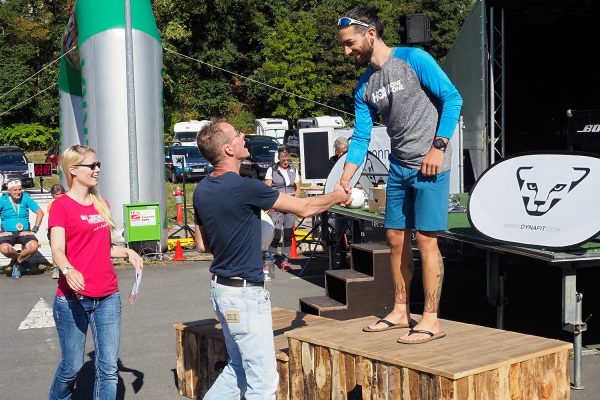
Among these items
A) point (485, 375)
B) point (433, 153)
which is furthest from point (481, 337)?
point (433, 153)

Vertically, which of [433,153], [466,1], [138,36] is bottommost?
[433,153]

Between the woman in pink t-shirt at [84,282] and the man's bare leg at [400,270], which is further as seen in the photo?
the man's bare leg at [400,270]

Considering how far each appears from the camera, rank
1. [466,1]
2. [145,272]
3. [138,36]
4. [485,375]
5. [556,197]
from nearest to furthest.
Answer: [485,375]
[556,197]
[145,272]
[138,36]
[466,1]

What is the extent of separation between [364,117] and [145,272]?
863 cm

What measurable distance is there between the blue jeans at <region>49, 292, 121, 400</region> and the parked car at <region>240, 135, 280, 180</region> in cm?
2378

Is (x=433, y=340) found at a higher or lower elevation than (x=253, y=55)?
lower

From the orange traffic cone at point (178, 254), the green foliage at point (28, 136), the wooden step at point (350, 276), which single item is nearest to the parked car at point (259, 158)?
the orange traffic cone at point (178, 254)

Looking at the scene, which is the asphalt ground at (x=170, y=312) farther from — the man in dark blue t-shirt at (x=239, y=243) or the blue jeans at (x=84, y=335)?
the man in dark blue t-shirt at (x=239, y=243)

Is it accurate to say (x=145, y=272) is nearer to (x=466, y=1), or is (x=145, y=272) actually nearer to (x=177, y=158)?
(x=177, y=158)

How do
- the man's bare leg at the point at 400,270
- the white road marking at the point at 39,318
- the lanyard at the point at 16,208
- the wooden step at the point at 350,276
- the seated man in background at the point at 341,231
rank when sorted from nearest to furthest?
1. the man's bare leg at the point at 400,270
2. the wooden step at the point at 350,276
3. the white road marking at the point at 39,318
4. the seated man in background at the point at 341,231
5. the lanyard at the point at 16,208

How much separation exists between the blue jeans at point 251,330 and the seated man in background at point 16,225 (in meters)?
9.49

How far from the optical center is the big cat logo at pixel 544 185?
21.1 ft

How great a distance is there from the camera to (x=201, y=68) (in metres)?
55.6

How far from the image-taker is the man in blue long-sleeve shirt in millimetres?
5168
